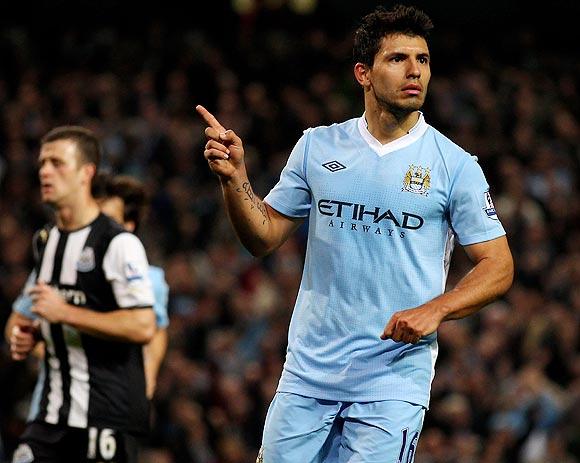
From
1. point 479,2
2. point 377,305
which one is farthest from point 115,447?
point 479,2

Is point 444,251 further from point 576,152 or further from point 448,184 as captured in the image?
point 576,152

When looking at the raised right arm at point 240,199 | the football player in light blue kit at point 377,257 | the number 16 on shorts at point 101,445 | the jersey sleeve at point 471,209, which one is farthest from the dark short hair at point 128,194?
the jersey sleeve at point 471,209

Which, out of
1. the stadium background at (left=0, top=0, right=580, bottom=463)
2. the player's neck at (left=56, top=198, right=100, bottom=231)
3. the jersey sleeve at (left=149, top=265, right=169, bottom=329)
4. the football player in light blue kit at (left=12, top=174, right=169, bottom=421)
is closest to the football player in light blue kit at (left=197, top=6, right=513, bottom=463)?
the player's neck at (left=56, top=198, right=100, bottom=231)

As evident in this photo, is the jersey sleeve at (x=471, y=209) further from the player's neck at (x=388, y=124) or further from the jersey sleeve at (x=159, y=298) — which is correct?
the jersey sleeve at (x=159, y=298)

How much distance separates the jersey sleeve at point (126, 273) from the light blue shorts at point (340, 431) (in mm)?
1378

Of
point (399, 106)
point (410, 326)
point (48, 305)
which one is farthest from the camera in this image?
point (48, 305)

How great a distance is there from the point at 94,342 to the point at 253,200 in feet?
5.24

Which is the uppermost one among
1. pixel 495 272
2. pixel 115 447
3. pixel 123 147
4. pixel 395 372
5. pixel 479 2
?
pixel 479 2

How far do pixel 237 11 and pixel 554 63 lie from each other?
4.37 meters

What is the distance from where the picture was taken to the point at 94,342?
5.86 m

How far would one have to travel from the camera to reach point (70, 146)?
19.9 ft

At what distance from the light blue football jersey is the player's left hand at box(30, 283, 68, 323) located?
1.38 meters

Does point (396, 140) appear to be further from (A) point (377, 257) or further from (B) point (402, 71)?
(A) point (377, 257)

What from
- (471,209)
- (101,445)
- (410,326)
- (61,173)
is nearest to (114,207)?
(61,173)
